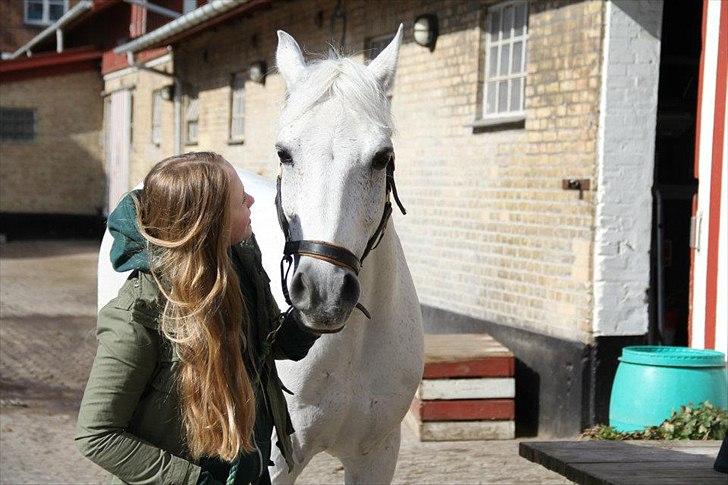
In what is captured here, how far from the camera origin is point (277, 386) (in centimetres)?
262

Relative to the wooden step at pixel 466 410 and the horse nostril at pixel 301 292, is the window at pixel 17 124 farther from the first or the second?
the horse nostril at pixel 301 292

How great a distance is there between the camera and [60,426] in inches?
261

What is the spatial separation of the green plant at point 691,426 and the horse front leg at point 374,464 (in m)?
1.82

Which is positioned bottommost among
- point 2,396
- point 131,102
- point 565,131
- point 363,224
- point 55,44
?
point 2,396

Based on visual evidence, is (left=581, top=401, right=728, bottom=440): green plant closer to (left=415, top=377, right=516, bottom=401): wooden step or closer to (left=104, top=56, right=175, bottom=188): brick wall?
(left=415, top=377, right=516, bottom=401): wooden step

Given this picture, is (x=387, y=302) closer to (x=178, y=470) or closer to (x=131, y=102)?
(x=178, y=470)

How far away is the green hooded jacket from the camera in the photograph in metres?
2.18

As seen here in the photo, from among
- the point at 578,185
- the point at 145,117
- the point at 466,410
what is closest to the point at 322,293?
the point at 578,185

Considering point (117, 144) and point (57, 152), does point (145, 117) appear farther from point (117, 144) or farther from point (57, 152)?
point (57, 152)

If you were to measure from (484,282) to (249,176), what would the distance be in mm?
3193

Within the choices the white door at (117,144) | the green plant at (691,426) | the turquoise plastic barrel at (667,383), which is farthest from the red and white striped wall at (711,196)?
the white door at (117,144)

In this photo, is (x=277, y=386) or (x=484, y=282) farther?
(x=484, y=282)

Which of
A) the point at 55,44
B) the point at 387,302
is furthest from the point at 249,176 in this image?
the point at 55,44

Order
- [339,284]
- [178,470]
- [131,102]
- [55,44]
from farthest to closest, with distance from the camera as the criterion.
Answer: [55,44] → [131,102] → [339,284] → [178,470]
